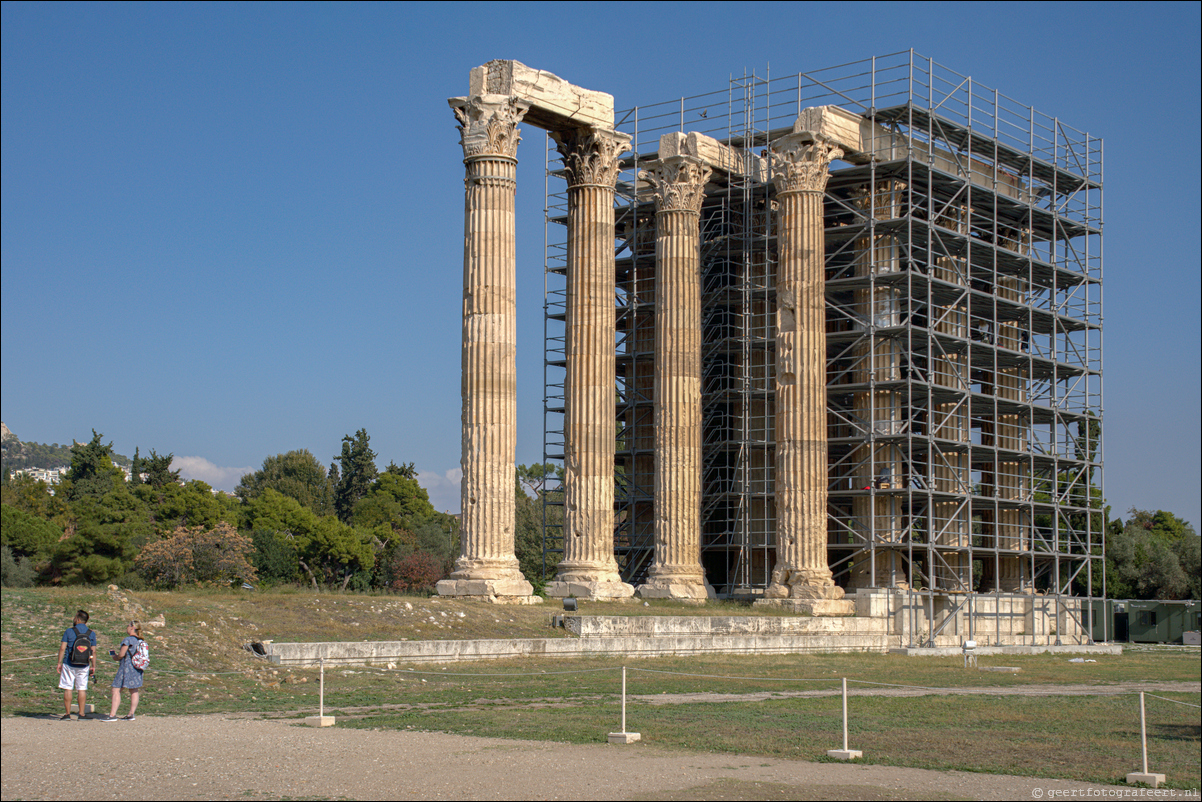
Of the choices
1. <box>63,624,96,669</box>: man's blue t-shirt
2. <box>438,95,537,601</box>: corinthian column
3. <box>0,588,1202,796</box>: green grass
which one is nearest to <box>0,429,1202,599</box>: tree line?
<box>438,95,537,601</box>: corinthian column

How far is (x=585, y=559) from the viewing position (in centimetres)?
3953

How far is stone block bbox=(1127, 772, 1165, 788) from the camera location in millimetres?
14508

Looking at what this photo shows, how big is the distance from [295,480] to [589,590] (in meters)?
78.2

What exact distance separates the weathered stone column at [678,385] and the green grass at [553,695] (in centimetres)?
941

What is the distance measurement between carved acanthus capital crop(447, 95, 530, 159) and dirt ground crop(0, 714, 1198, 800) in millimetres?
22666

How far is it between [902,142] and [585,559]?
18902 mm

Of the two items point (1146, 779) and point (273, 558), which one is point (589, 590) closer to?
point (1146, 779)

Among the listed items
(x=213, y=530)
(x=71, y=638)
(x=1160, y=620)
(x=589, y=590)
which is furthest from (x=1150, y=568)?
(x=71, y=638)

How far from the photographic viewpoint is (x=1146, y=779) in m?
14.6

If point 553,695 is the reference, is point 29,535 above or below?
above

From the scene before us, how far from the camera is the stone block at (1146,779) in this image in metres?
14.5

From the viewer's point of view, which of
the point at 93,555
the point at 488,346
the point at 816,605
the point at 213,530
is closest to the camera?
the point at 488,346

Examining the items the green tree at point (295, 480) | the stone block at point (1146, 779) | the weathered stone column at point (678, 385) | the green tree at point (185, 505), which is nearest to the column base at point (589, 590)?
the weathered stone column at point (678, 385)

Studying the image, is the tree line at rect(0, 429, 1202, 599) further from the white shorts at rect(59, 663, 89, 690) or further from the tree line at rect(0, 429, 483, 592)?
the white shorts at rect(59, 663, 89, 690)
